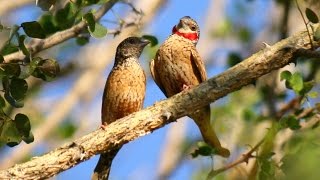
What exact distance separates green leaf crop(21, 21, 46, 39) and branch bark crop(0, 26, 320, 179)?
27.8 inches

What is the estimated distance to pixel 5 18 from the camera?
7723 millimetres

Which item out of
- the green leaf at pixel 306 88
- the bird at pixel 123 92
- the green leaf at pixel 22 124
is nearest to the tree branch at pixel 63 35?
the bird at pixel 123 92

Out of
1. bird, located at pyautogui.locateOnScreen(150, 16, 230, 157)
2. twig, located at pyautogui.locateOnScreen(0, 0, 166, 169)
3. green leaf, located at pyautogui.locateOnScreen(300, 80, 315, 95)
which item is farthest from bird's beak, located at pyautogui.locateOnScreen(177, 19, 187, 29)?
Answer: green leaf, located at pyautogui.locateOnScreen(300, 80, 315, 95)

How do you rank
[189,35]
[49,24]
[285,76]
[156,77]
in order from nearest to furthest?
[49,24] → [285,76] → [156,77] → [189,35]

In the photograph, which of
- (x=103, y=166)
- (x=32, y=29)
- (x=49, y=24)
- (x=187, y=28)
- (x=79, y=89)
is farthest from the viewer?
(x=79, y=89)

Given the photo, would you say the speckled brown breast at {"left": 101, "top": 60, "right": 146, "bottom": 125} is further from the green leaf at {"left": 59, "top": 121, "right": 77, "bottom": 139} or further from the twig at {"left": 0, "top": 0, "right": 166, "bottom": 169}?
the green leaf at {"left": 59, "top": 121, "right": 77, "bottom": 139}

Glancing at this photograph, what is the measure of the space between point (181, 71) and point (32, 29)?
1967 mm

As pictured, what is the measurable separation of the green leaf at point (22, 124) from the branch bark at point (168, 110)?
0.26 metres

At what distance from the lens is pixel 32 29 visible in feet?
11.6

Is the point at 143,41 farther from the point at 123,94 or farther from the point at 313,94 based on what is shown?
the point at 313,94

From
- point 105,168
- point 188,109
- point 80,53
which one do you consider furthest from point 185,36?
point 80,53

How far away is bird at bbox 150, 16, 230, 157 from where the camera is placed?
5230 mm

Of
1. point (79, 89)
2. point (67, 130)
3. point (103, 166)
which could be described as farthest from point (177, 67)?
point (67, 130)

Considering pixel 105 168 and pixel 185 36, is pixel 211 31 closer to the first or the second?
pixel 185 36
